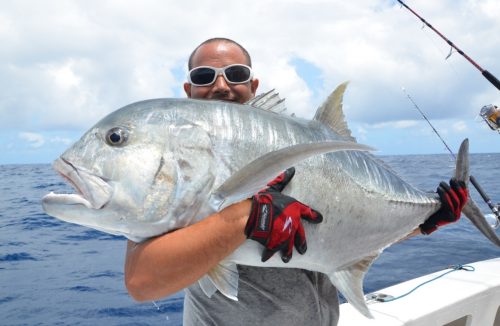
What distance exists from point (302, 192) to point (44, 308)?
5.86 m

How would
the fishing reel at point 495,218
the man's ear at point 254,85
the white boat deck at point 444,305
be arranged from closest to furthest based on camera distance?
the man's ear at point 254,85
the white boat deck at point 444,305
the fishing reel at point 495,218

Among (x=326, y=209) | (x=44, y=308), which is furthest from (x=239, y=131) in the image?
(x=44, y=308)

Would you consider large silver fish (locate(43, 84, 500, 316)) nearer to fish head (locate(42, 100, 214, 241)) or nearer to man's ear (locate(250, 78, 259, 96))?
fish head (locate(42, 100, 214, 241))

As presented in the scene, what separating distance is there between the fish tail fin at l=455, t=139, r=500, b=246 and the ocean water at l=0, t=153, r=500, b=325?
849 millimetres

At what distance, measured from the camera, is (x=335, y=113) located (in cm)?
211

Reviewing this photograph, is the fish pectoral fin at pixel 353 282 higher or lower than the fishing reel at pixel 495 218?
lower

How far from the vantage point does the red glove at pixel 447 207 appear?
2.52m

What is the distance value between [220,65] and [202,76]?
0.10 metres

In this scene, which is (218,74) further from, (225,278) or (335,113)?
(225,278)

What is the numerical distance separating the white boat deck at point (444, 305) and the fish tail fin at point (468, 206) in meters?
0.96

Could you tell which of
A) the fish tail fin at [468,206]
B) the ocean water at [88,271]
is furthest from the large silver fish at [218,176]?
the ocean water at [88,271]

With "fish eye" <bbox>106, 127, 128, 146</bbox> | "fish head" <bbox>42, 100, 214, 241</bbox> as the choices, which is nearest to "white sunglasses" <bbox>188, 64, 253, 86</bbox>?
"fish head" <bbox>42, 100, 214, 241</bbox>

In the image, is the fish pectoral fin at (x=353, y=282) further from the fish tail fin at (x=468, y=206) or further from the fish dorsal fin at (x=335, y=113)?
the fish tail fin at (x=468, y=206)

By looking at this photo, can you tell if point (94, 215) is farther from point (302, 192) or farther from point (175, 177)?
point (302, 192)
